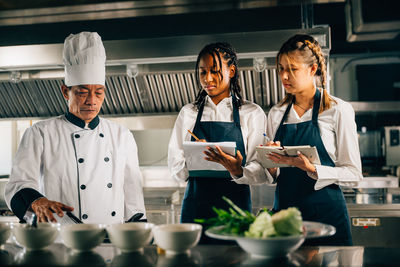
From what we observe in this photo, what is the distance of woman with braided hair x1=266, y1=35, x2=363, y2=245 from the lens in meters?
2.14

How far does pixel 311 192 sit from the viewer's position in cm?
218

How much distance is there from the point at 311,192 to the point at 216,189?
1.73ft

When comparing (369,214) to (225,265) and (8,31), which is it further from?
(8,31)

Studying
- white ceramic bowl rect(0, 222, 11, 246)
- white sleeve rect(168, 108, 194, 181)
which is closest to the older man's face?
white sleeve rect(168, 108, 194, 181)

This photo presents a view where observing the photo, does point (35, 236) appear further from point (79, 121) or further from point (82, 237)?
point (79, 121)

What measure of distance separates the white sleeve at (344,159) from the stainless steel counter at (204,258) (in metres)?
0.61

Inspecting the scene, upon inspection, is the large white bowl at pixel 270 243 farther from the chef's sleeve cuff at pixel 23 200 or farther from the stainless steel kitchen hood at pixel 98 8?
the stainless steel kitchen hood at pixel 98 8

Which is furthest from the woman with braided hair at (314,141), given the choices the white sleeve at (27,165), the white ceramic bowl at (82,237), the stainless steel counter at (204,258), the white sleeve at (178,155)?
the white sleeve at (27,165)

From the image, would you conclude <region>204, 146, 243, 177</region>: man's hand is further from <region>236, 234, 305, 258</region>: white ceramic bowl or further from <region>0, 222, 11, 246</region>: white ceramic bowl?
<region>0, 222, 11, 246</region>: white ceramic bowl

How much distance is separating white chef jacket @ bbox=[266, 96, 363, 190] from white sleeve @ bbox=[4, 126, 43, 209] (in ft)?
4.27

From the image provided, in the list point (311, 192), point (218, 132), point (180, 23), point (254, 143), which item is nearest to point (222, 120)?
point (218, 132)

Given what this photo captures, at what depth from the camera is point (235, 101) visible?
2.42 meters

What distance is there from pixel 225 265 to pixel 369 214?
272cm

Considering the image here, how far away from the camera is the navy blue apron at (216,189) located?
2291 mm
